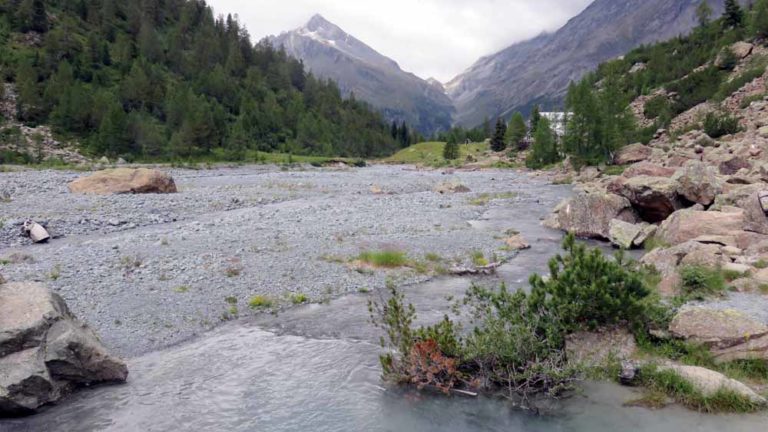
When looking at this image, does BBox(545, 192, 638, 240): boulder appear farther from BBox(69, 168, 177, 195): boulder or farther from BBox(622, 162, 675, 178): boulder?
BBox(69, 168, 177, 195): boulder

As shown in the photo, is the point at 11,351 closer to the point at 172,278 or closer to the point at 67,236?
the point at 172,278

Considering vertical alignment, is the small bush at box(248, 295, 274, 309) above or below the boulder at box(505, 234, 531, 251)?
below

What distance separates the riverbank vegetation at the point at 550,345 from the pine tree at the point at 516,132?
10970 centimetres

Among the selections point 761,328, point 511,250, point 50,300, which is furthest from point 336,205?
point 761,328

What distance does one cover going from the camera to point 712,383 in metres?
10.1

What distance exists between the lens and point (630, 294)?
12078 mm

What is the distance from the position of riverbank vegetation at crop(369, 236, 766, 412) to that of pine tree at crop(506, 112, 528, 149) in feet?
360

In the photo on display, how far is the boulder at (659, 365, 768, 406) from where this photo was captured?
973cm

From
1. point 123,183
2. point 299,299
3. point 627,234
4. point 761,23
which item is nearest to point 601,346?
point 299,299

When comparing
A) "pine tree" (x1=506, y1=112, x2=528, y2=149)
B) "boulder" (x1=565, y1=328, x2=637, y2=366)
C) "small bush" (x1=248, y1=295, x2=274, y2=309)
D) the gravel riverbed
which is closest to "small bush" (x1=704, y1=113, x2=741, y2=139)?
the gravel riverbed

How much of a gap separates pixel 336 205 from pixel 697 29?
360 feet

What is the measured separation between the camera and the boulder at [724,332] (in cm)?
1101

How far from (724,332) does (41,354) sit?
14915 mm

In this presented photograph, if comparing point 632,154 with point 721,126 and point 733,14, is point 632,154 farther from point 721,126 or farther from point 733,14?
point 733,14
